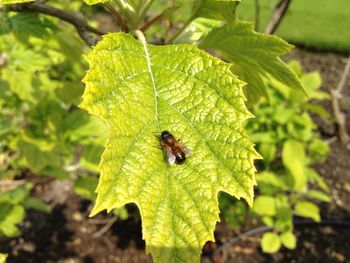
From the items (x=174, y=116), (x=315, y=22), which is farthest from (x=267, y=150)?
(x=315, y=22)

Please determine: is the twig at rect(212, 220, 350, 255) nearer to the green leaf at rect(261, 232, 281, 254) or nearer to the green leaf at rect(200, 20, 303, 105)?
the green leaf at rect(261, 232, 281, 254)

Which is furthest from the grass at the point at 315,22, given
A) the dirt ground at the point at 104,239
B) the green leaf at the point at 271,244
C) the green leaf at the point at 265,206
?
the green leaf at the point at 271,244

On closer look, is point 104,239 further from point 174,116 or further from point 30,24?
point 174,116

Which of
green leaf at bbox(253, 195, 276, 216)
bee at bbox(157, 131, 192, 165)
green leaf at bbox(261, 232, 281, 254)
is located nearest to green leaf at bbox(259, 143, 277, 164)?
green leaf at bbox(253, 195, 276, 216)

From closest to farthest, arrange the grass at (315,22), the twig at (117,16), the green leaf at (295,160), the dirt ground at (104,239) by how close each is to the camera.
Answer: the twig at (117,16) → the green leaf at (295,160) → the dirt ground at (104,239) → the grass at (315,22)

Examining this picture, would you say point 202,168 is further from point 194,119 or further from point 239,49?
point 239,49

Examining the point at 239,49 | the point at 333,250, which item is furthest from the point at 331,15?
the point at 239,49

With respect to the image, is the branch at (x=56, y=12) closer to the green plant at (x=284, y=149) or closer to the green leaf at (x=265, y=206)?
the green plant at (x=284, y=149)
